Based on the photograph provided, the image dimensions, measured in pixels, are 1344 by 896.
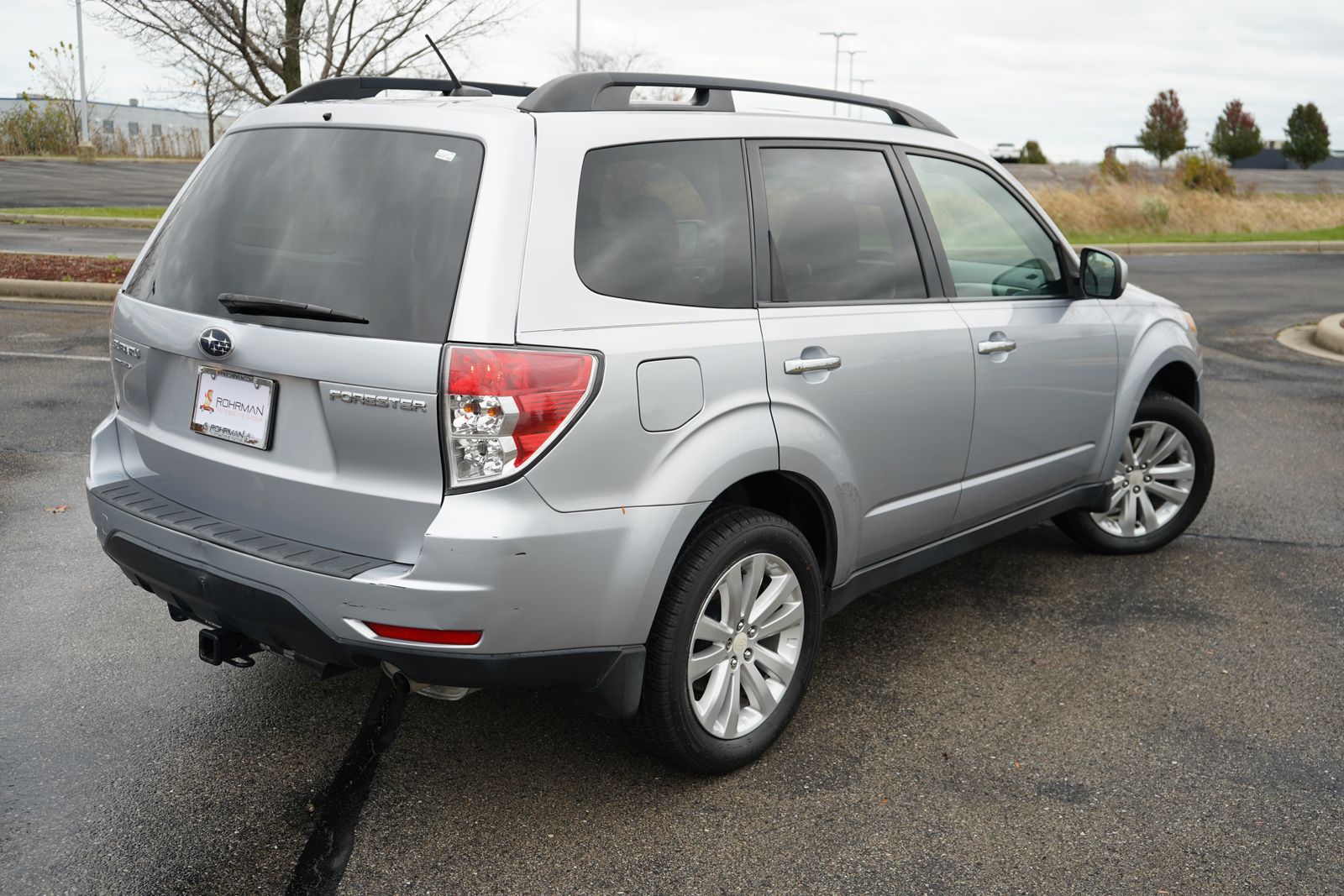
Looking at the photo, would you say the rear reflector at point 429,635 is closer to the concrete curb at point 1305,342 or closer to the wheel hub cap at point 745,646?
the wheel hub cap at point 745,646

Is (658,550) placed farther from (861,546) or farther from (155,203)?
(155,203)

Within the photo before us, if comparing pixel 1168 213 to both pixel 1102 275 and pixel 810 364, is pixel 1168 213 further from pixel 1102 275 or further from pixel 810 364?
pixel 810 364

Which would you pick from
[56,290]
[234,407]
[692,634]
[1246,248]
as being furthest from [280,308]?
[1246,248]

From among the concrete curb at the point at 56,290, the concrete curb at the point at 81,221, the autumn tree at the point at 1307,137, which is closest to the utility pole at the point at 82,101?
the concrete curb at the point at 81,221

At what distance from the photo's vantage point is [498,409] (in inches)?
108

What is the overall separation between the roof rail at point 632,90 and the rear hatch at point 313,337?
292 mm

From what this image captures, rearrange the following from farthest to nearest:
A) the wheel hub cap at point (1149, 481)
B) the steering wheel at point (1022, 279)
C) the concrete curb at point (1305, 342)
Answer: the concrete curb at point (1305, 342) → the wheel hub cap at point (1149, 481) → the steering wheel at point (1022, 279)

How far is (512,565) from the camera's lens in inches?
110

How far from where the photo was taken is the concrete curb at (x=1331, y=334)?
11.4 m

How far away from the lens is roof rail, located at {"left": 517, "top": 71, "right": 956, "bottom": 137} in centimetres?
308

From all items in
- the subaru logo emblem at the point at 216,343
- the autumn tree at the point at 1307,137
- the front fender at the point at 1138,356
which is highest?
the autumn tree at the point at 1307,137

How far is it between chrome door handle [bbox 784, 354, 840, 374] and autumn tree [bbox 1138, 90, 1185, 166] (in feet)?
183

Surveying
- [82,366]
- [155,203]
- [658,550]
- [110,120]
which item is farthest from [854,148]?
[110,120]

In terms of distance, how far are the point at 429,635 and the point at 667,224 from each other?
1.25 meters
